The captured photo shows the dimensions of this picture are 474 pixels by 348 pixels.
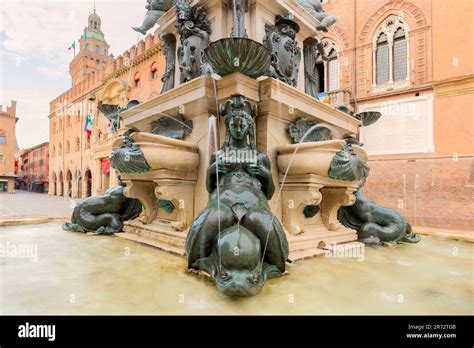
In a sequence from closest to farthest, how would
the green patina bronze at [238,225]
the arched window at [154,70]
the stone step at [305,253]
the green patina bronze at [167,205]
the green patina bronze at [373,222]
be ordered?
the green patina bronze at [238,225] → the stone step at [305,253] → the green patina bronze at [167,205] → the green patina bronze at [373,222] → the arched window at [154,70]

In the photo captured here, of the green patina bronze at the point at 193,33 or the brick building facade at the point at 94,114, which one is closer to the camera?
the green patina bronze at the point at 193,33

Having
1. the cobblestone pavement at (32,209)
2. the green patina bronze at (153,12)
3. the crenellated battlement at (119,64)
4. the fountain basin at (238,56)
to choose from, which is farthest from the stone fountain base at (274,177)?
the crenellated battlement at (119,64)

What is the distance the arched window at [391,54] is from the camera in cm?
1553

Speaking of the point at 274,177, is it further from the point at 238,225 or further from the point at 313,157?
the point at 238,225

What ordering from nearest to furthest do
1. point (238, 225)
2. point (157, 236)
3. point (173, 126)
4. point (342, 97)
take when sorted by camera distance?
1. point (238, 225)
2. point (157, 236)
3. point (173, 126)
4. point (342, 97)

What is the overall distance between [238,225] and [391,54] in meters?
17.2

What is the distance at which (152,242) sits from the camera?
12.3 ft

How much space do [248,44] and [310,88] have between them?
105 inches

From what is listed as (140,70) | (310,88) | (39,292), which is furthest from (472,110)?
(140,70)

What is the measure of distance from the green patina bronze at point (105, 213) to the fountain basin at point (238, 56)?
8.40 feet

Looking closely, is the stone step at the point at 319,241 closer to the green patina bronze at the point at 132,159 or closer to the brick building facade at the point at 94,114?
the green patina bronze at the point at 132,159

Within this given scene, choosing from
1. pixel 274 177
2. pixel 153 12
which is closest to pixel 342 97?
pixel 153 12

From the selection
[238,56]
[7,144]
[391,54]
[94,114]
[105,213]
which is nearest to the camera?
[238,56]
